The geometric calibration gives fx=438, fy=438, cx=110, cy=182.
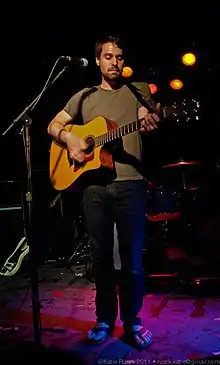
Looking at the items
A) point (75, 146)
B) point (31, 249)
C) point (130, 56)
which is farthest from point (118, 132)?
point (130, 56)

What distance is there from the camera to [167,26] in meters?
6.11

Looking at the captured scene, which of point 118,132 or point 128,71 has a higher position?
point 128,71

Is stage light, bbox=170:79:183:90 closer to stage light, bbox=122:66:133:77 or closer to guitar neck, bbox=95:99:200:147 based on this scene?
stage light, bbox=122:66:133:77

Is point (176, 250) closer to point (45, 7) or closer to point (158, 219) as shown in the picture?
point (158, 219)

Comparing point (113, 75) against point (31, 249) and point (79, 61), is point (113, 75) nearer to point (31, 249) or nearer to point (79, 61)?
point (79, 61)

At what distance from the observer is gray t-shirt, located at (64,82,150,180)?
298 cm

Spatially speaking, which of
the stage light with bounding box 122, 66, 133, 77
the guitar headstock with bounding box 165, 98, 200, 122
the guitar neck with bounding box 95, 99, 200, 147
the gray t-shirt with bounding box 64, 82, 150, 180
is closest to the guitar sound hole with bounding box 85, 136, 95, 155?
the gray t-shirt with bounding box 64, 82, 150, 180

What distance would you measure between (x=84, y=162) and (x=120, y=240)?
61 centimetres

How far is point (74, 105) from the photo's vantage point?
10.6 ft

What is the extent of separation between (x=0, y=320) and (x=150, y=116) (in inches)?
95.9

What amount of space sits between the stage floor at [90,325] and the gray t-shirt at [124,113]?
1.16 meters

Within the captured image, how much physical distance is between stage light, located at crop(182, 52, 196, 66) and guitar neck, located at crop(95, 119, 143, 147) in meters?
3.75

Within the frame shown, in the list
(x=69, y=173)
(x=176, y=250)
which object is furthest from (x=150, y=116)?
(x=176, y=250)

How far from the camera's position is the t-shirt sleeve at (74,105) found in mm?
3191
